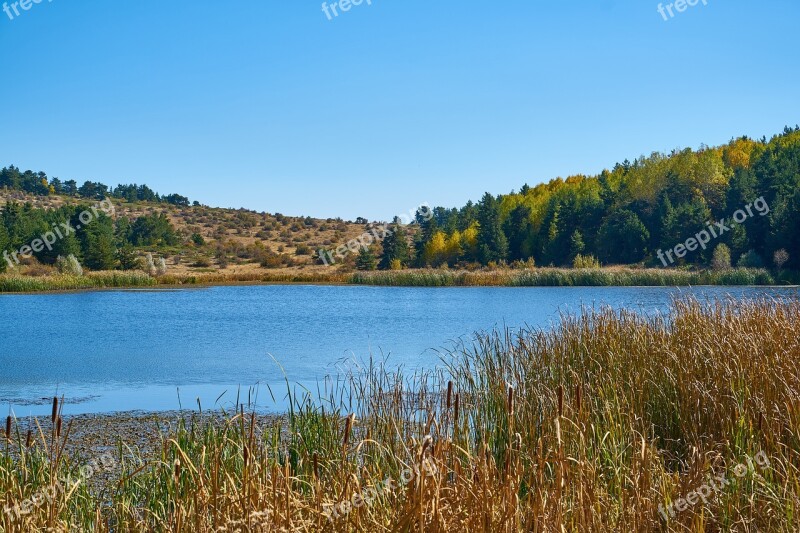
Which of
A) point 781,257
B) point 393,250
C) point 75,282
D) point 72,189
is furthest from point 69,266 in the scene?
point 72,189

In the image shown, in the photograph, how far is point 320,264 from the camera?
5953 cm

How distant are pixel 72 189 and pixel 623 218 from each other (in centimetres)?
6729

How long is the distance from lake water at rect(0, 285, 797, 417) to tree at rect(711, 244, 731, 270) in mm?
12770

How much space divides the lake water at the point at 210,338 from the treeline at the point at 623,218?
19.4 m

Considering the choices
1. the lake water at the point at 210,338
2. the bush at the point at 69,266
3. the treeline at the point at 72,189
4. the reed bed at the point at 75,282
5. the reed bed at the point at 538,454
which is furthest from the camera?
the treeline at the point at 72,189

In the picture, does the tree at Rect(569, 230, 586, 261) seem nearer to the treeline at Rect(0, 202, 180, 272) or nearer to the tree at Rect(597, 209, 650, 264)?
the tree at Rect(597, 209, 650, 264)

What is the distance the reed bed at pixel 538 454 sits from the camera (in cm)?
346

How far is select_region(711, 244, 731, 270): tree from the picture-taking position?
145 feet

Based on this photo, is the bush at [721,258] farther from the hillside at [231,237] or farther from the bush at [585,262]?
the hillside at [231,237]

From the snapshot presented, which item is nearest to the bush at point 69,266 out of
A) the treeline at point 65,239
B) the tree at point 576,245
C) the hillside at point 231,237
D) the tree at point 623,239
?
the hillside at point 231,237

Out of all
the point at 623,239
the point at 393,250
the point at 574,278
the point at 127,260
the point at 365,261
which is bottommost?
the point at 574,278

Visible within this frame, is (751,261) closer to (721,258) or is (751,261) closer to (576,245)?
(721,258)

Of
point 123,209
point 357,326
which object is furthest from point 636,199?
point 123,209

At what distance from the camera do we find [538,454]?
4043mm
